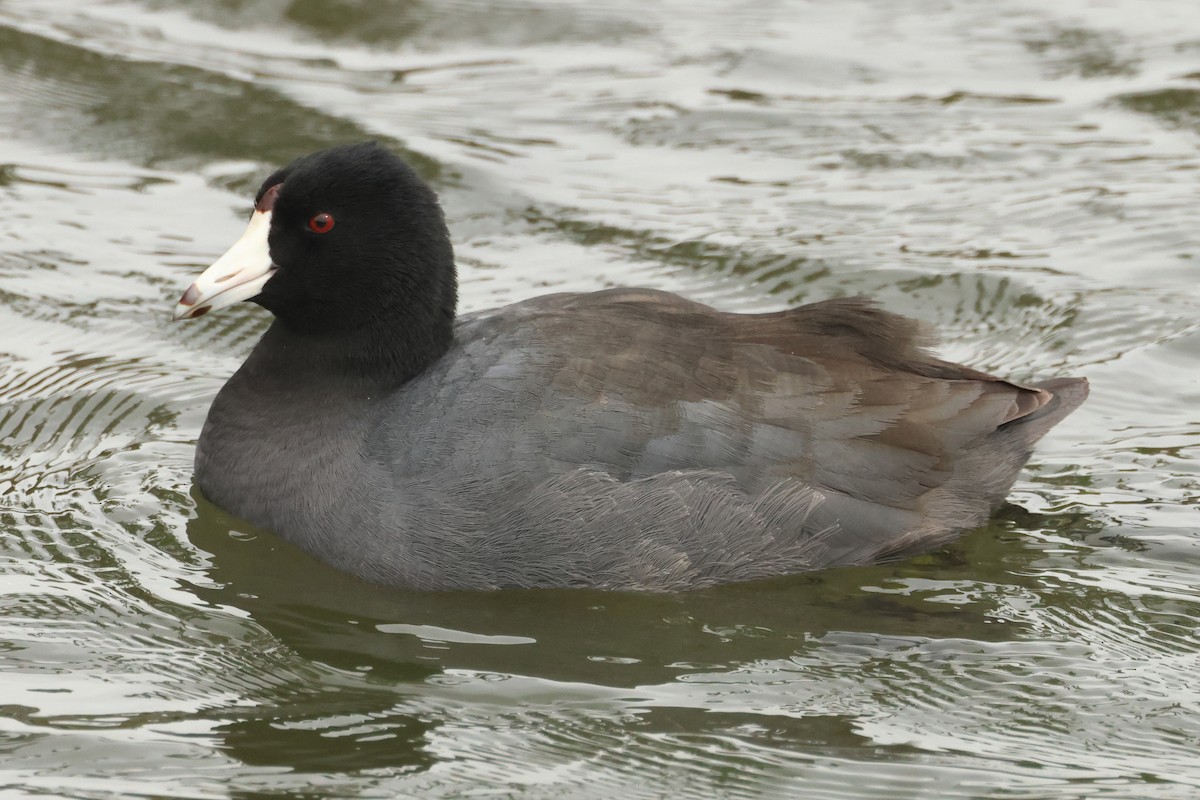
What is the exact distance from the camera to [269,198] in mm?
6105

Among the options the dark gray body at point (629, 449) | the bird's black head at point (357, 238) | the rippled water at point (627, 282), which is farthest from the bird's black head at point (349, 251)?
the rippled water at point (627, 282)

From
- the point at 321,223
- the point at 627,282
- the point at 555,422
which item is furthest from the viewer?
the point at 627,282

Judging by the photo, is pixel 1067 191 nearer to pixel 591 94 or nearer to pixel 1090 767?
pixel 591 94

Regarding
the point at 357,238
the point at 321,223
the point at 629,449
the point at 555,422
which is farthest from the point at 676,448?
the point at 321,223

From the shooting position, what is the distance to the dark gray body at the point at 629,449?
576cm

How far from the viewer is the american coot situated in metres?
5.77

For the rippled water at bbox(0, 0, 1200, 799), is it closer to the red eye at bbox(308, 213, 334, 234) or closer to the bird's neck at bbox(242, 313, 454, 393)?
the bird's neck at bbox(242, 313, 454, 393)

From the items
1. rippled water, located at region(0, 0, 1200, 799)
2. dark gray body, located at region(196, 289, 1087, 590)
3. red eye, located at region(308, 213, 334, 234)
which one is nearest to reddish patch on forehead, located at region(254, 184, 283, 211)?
red eye, located at region(308, 213, 334, 234)

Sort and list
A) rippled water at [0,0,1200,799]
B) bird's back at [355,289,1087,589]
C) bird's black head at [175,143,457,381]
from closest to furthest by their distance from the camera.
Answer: rippled water at [0,0,1200,799]
bird's back at [355,289,1087,589]
bird's black head at [175,143,457,381]

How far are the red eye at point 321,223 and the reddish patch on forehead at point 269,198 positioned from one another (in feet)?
0.49

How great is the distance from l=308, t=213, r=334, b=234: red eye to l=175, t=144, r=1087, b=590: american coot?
1cm

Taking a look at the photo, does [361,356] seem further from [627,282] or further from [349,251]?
[627,282]

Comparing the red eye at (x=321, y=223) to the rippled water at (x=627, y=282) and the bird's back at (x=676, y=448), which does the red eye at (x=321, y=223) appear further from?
the rippled water at (x=627, y=282)

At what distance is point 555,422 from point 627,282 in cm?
262
